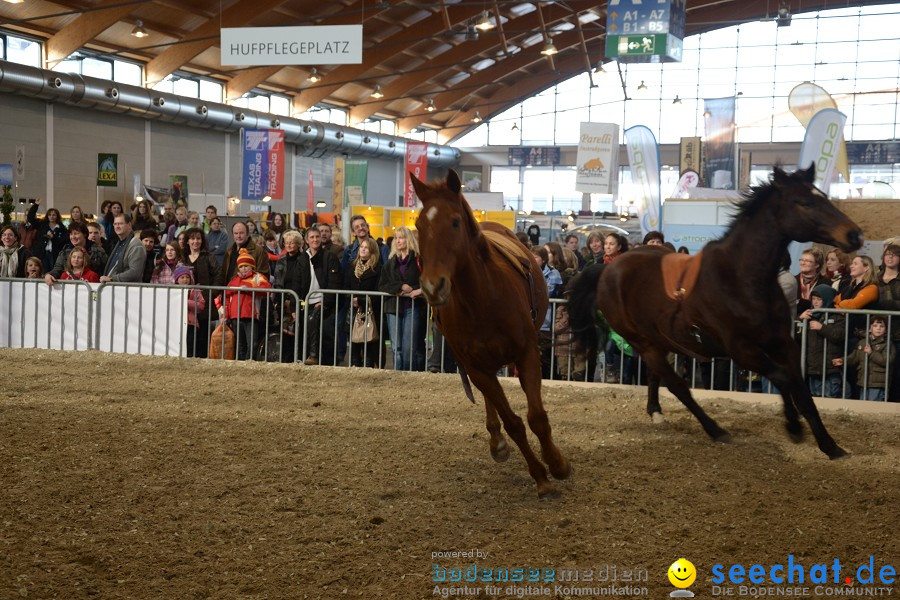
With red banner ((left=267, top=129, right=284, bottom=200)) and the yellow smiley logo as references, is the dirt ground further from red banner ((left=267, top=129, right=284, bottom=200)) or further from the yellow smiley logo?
red banner ((left=267, top=129, right=284, bottom=200))

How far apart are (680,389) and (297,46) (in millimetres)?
7950

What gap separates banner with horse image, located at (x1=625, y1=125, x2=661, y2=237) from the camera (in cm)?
1741

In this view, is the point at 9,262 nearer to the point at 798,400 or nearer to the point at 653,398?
the point at 653,398

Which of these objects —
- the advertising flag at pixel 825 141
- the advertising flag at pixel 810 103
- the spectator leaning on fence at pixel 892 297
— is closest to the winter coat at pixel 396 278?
the spectator leaning on fence at pixel 892 297

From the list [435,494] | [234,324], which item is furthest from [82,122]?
[435,494]

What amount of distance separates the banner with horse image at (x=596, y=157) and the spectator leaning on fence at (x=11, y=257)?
1143 centimetres

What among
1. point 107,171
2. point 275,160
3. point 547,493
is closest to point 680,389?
point 547,493

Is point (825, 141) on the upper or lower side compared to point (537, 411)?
upper

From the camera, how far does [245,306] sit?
1016 cm

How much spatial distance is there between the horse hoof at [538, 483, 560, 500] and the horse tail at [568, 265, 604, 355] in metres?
3.03

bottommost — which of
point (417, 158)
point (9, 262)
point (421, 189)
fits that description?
point (9, 262)

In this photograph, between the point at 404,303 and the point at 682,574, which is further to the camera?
the point at 404,303

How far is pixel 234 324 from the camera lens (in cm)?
1036

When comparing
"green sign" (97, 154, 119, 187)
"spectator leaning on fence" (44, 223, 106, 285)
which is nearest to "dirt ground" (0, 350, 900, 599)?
"spectator leaning on fence" (44, 223, 106, 285)
